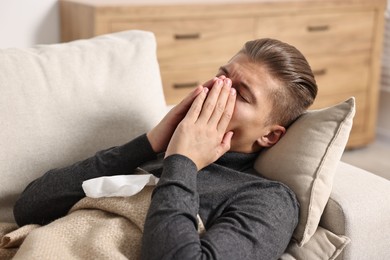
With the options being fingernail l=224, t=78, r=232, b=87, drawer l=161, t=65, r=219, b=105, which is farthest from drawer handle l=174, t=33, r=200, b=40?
fingernail l=224, t=78, r=232, b=87

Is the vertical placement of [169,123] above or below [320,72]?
above

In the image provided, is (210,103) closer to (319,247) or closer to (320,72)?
(319,247)

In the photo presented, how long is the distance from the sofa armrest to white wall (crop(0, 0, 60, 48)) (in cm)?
202

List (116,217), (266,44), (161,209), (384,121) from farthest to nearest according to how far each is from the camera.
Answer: (384,121), (266,44), (116,217), (161,209)

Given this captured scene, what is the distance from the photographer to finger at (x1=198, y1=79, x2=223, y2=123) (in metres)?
1.42

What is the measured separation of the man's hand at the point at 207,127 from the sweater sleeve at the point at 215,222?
4cm

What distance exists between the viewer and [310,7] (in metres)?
3.34

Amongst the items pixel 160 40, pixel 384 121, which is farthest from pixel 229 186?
pixel 384 121

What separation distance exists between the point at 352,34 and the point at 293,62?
7.20ft

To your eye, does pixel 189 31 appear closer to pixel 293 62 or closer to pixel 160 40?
pixel 160 40

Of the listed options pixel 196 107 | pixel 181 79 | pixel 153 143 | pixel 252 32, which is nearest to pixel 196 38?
pixel 181 79

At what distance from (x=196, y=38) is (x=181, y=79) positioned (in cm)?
22

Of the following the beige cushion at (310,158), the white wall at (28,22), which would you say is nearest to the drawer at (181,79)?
the white wall at (28,22)

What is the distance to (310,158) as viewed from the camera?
4.79ft
